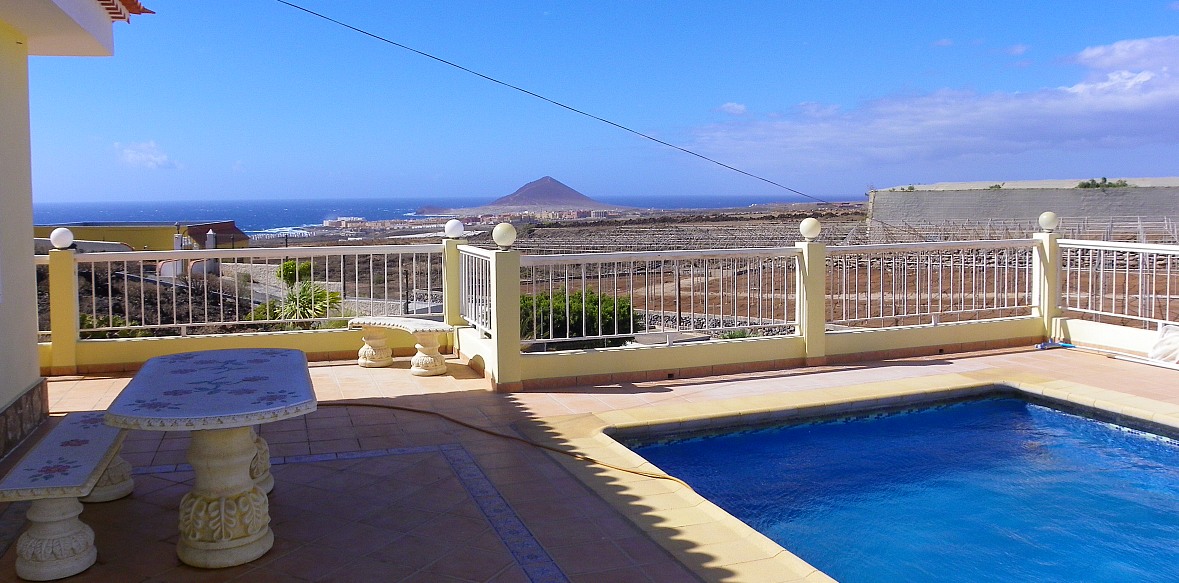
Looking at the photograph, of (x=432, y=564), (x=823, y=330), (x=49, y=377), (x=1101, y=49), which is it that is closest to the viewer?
(x=432, y=564)

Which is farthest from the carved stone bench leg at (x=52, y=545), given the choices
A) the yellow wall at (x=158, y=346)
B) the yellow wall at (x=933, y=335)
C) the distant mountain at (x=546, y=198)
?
the distant mountain at (x=546, y=198)

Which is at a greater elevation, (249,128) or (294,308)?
(249,128)

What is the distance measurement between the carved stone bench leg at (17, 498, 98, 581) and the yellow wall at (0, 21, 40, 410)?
2.12 m

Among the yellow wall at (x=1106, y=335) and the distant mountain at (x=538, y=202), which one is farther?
the distant mountain at (x=538, y=202)

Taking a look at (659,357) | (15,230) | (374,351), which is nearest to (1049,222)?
(659,357)

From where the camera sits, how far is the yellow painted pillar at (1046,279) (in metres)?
8.20

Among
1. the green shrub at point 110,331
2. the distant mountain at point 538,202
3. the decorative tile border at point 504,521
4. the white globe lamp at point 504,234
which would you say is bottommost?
the decorative tile border at point 504,521

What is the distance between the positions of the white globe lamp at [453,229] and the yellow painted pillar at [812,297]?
2.97 metres

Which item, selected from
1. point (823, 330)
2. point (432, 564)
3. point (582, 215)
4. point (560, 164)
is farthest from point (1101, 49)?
point (560, 164)

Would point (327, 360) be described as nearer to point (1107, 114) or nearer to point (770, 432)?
point (770, 432)

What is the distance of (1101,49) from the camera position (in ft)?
129

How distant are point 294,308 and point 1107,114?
116 feet

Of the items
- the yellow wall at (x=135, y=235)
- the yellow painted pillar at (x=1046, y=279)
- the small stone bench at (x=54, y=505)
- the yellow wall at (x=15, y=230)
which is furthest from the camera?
the yellow wall at (x=135, y=235)

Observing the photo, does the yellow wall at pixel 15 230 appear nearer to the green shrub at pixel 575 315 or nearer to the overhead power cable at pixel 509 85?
the overhead power cable at pixel 509 85
